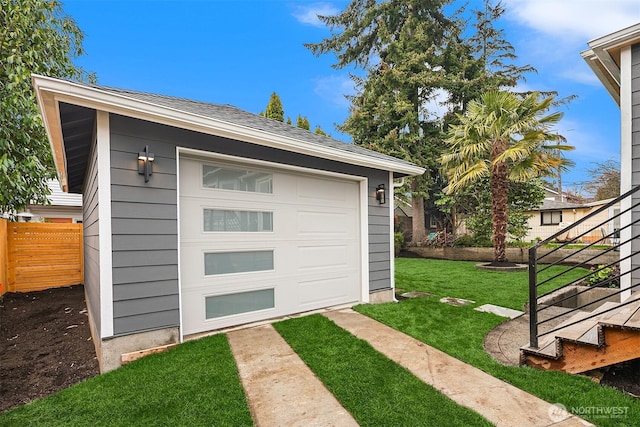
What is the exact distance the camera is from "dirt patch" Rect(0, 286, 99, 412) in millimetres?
3016

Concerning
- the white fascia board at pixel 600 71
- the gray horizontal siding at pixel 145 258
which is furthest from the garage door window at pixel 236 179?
the white fascia board at pixel 600 71

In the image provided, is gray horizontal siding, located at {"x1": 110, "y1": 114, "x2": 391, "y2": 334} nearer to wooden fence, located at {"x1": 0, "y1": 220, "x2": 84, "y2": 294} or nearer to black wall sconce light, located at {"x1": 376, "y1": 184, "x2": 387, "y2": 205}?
black wall sconce light, located at {"x1": 376, "y1": 184, "x2": 387, "y2": 205}

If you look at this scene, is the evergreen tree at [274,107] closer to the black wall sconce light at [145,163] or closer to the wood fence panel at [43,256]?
the wood fence panel at [43,256]

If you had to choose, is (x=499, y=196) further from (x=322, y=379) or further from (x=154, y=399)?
(x=154, y=399)

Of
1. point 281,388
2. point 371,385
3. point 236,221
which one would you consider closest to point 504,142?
point 236,221

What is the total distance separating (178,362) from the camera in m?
2.98

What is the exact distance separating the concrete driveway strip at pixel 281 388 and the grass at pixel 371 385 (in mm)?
89

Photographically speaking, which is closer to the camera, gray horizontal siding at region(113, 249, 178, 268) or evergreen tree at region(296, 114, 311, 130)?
gray horizontal siding at region(113, 249, 178, 268)

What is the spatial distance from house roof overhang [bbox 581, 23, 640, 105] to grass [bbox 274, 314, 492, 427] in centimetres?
491

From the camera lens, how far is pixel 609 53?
4363 mm

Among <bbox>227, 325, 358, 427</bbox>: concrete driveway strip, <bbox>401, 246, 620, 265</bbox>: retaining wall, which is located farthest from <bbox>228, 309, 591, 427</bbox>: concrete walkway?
<bbox>401, 246, 620, 265</bbox>: retaining wall

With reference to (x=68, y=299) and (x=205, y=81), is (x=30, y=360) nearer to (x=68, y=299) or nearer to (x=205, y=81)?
(x=68, y=299)

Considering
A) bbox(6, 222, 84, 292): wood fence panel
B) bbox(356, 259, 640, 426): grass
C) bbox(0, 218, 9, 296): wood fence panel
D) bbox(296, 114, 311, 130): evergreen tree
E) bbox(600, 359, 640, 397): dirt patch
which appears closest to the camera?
bbox(356, 259, 640, 426): grass

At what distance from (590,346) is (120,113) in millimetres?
4494
